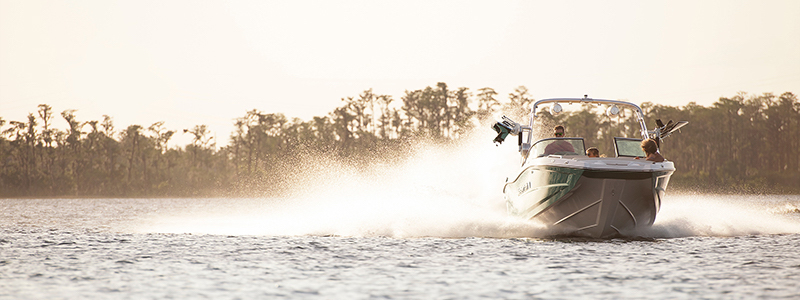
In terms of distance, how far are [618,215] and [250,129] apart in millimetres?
84478

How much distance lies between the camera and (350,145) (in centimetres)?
9338

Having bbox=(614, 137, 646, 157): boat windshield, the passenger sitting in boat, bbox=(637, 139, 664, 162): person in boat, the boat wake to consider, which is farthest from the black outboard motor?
bbox=(637, 139, 664, 162): person in boat

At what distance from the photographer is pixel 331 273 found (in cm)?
1147

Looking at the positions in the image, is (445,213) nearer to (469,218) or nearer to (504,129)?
(469,218)

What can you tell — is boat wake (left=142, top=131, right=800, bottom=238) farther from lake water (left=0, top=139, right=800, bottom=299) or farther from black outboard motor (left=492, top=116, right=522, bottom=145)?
black outboard motor (left=492, top=116, right=522, bottom=145)

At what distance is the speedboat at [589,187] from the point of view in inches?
589

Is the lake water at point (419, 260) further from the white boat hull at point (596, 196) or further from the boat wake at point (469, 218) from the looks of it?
the white boat hull at point (596, 196)

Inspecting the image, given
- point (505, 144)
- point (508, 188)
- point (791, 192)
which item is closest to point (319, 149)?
point (791, 192)

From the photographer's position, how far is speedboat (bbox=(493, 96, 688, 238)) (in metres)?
15.0

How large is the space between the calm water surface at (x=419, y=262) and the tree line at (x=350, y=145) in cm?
6706

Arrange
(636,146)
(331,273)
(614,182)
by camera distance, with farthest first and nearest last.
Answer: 1. (636,146)
2. (614,182)
3. (331,273)

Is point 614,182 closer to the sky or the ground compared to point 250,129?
closer to the ground

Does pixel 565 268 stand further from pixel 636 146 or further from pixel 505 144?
pixel 505 144

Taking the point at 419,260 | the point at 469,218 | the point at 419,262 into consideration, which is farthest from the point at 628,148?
the point at 419,262
